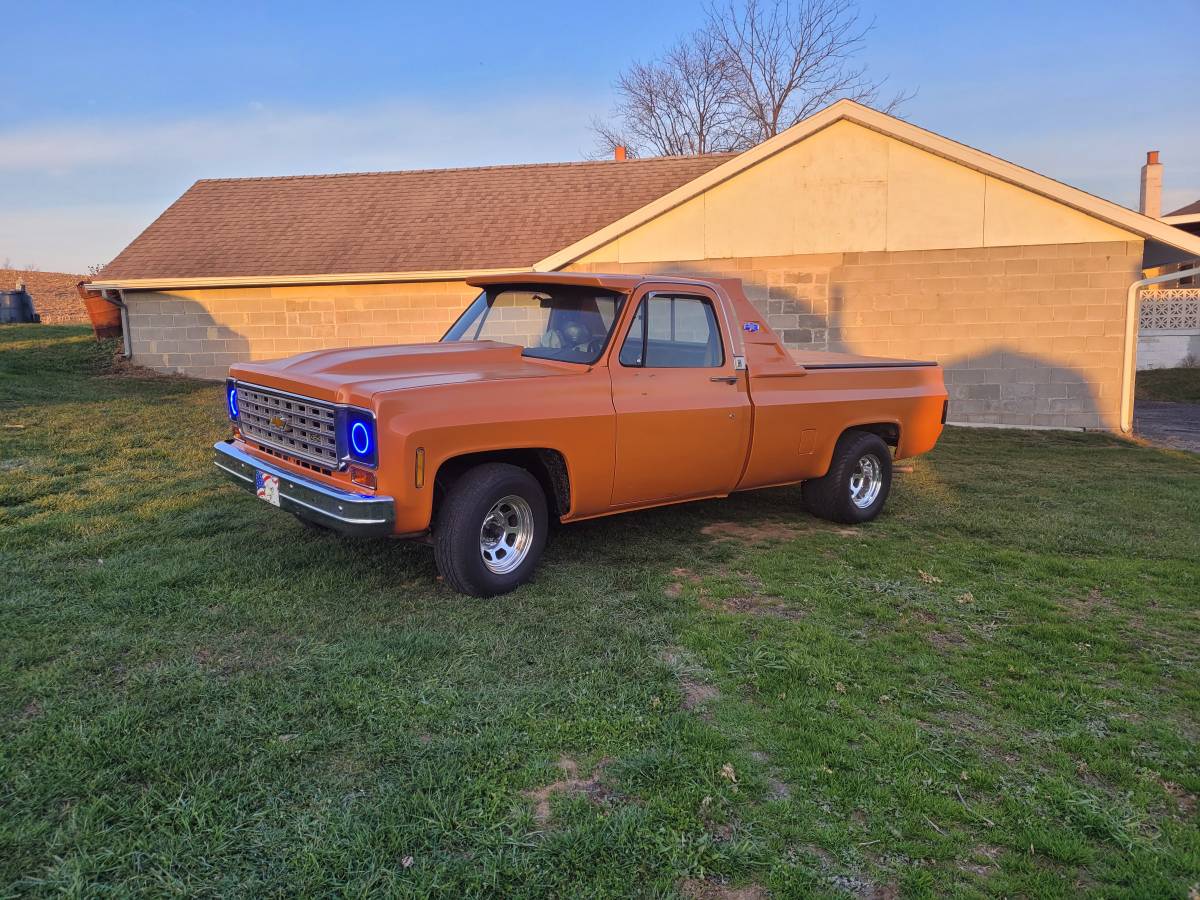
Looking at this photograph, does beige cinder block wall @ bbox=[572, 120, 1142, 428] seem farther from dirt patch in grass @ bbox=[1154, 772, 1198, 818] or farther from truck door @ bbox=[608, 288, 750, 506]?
dirt patch in grass @ bbox=[1154, 772, 1198, 818]

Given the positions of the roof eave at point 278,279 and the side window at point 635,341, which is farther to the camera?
the roof eave at point 278,279

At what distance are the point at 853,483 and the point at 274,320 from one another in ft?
39.3

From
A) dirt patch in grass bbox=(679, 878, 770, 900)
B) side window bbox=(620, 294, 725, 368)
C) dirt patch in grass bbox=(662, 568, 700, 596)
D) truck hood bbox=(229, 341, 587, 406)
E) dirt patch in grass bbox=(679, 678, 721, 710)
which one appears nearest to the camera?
dirt patch in grass bbox=(679, 878, 770, 900)

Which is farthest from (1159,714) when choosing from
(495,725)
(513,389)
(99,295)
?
(99,295)

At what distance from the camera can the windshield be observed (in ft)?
17.9

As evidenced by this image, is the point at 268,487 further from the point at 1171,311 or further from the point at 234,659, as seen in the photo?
the point at 1171,311

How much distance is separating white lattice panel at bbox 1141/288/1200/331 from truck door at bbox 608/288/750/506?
2189 cm

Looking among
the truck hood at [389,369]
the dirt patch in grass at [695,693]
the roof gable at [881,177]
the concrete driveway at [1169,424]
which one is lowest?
the concrete driveway at [1169,424]

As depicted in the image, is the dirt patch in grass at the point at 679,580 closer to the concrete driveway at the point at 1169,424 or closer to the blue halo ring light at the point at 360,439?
the blue halo ring light at the point at 360,439

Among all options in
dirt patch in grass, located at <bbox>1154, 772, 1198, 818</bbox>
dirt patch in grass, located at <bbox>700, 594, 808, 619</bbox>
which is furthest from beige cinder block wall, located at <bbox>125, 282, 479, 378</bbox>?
dirt patch in grass, located at <bbox>1154, 772, 1198, 818</bbox>

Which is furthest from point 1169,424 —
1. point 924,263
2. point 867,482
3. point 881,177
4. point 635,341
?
point 635,341

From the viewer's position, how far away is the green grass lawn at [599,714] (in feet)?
8.55

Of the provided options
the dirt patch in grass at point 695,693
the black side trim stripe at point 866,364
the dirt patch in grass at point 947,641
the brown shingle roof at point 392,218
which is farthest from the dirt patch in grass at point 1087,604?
the brown shingle roof at point 392,218

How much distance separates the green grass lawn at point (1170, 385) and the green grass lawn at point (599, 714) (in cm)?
1626
